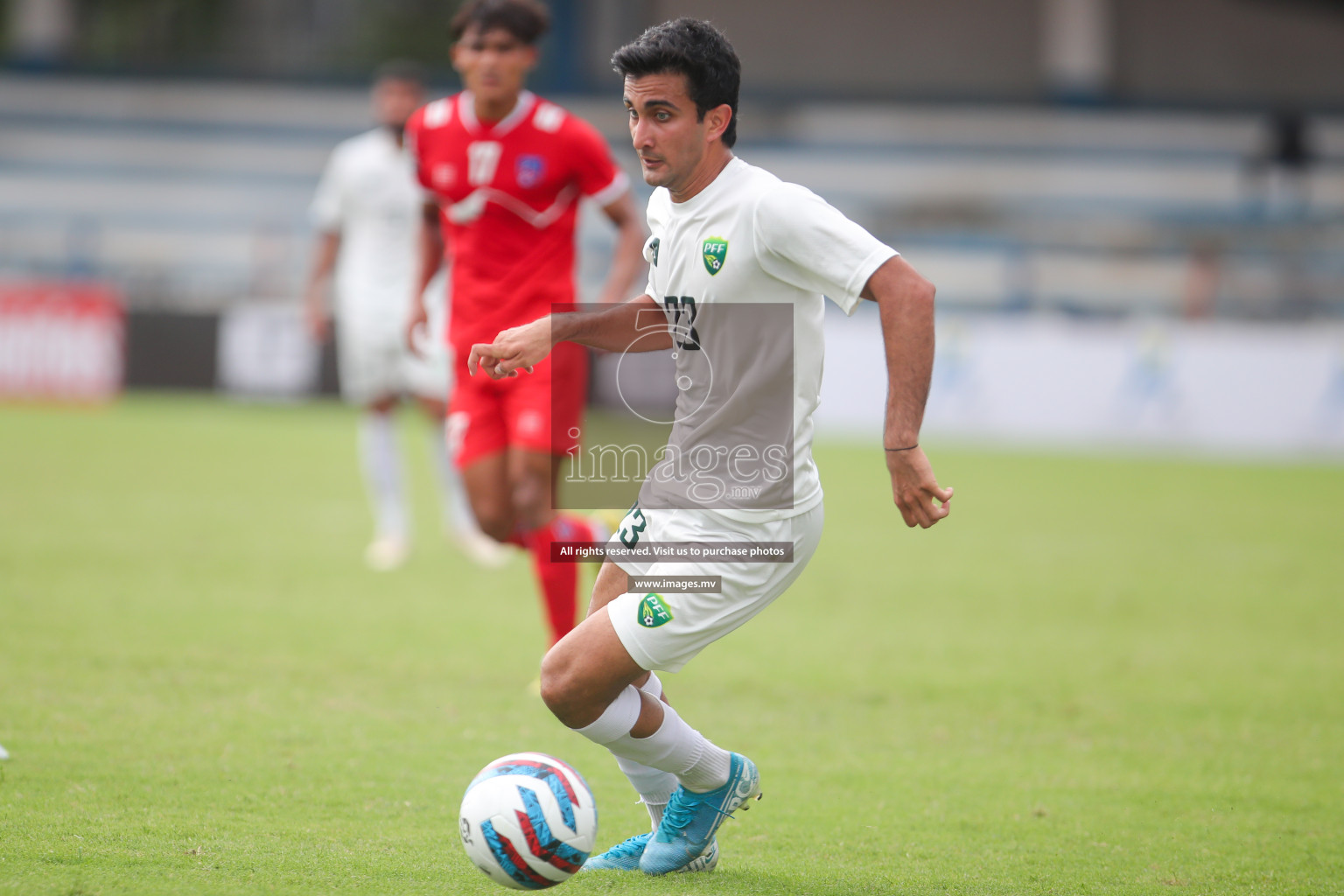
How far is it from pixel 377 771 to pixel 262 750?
0.43m

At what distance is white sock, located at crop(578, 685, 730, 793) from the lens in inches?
140

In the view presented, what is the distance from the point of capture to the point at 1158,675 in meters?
6.36

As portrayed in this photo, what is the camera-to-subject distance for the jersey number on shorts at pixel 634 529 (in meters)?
3.68

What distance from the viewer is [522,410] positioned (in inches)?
223

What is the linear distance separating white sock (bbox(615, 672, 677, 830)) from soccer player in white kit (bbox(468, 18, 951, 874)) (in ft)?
0.18

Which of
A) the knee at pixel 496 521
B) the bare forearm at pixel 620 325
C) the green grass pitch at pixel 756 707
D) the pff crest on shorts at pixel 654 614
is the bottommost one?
the green grass pitch at pixel 756 707

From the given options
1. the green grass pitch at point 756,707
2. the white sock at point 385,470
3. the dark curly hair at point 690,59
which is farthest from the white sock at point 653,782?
the white sock at point 385,470

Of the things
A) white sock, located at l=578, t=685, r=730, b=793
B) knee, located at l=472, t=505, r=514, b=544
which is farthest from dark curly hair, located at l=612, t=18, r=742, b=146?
knee, located at l=472, t=505, r=514, b=544

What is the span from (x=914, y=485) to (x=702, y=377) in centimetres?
73

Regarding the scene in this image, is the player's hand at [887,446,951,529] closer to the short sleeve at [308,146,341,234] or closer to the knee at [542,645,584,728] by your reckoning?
the knee at [542,645,584,728]

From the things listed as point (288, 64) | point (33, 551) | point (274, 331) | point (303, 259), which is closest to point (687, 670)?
point (33, 551)

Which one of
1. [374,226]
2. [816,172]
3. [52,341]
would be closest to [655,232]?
[374,226]

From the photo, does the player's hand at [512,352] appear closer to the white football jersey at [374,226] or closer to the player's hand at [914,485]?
the player's hand at [914,485]

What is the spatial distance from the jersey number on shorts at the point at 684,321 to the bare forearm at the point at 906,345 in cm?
59
